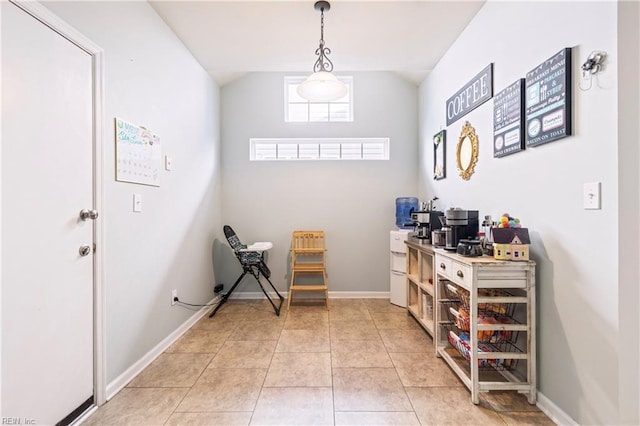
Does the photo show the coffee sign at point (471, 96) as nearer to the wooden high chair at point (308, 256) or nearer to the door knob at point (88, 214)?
the wooden high chair at point (308, 256)

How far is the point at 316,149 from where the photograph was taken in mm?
3723

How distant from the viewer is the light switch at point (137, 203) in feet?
6.40

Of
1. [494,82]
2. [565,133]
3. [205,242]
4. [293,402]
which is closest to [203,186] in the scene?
[205,242]

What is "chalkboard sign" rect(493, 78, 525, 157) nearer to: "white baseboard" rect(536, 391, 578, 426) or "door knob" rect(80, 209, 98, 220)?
"white baseboard" rect(536, 391, 578, 426)

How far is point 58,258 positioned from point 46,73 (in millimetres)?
901

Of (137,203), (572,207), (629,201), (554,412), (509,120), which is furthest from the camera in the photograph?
(137,203)

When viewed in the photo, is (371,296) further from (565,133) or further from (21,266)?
(21,266)

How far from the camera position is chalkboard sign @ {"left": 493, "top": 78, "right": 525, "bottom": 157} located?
1711 millimetres

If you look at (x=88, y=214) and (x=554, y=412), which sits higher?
(x=88, y=214)

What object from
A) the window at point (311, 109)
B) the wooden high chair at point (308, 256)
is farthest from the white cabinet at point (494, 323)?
the window at point (311, 109)

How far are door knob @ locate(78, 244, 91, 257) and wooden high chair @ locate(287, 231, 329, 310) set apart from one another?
79.7 inches

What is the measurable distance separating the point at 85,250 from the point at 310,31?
90.9 inches

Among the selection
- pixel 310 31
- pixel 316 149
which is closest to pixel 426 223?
pixel 316 149

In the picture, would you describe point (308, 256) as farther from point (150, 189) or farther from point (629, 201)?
point (629, 201)
